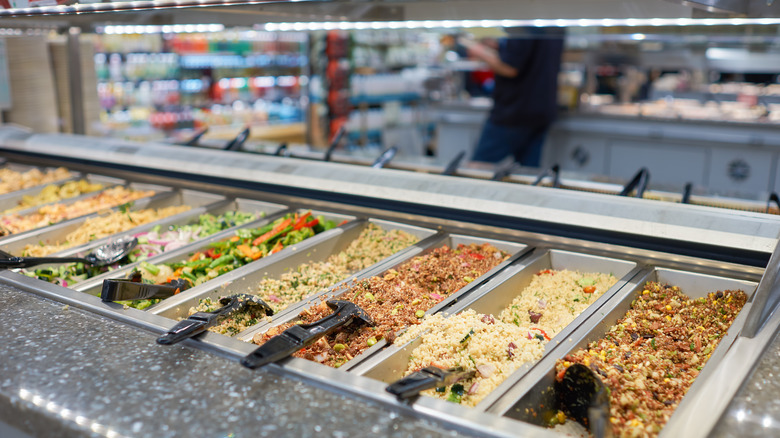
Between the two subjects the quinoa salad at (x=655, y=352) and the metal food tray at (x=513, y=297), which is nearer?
the quinoa salad at (x=655, y=352)

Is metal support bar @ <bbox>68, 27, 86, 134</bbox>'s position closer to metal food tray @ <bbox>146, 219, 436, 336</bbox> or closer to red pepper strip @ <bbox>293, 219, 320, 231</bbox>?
red pepper strip @ <bbox>293, 219, 320, 231</bbox>

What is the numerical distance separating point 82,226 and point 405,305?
132 cm

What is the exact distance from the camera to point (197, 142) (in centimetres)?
311

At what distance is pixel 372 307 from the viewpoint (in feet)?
4.82

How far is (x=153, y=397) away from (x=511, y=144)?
4.31 m

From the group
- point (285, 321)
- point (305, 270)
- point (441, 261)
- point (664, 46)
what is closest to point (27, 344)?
point (285, 321)

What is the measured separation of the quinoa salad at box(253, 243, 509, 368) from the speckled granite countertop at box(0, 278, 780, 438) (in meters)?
0.21

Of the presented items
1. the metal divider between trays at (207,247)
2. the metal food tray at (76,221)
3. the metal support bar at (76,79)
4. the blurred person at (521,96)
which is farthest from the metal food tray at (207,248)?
the blurred person at (521,96)

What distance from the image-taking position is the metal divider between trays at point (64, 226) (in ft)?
6.56

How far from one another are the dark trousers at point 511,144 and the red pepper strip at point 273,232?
332 centimetres

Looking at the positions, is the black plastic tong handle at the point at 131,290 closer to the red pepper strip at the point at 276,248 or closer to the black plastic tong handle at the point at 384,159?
the red pepper strip at the point at 276,248

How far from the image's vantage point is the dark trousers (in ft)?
16.5

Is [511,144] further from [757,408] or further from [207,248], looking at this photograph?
[757,408]

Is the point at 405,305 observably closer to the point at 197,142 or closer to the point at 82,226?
the point at 82,226
